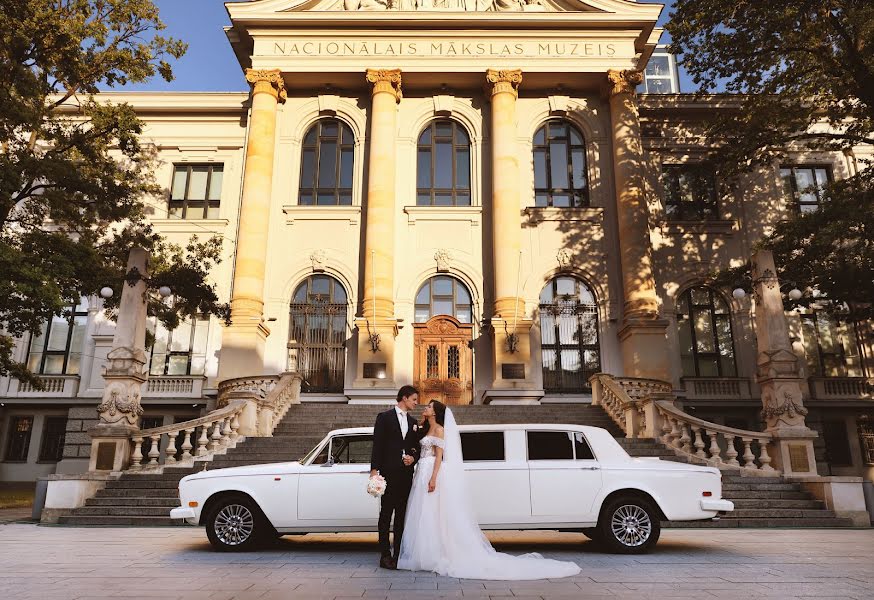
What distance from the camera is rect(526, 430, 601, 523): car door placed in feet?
26.7

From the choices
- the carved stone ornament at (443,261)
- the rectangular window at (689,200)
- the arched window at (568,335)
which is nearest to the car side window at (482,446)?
the arched window at (568,335)

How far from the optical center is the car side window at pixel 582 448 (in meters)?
8.41

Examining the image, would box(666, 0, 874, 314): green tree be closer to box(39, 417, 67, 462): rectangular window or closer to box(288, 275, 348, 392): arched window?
box(288, 275, 348, 392): arched window

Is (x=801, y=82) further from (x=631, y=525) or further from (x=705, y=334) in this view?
(x=631, y=525)

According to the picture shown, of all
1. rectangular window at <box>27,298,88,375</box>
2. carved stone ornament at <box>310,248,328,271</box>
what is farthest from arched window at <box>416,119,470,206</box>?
rectangular window at <box>27,298,88,375</box>

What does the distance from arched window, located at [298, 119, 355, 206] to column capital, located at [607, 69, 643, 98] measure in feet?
32.8

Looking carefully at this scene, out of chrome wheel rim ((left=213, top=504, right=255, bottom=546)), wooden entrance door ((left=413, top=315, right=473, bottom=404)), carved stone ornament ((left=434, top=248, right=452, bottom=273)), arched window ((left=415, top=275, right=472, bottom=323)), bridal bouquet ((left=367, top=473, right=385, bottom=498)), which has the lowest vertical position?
chrome wheel rim ((left=213, top=504, right=255, bottom=546))

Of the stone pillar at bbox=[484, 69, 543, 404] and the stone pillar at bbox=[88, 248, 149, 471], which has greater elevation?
the stone pillar at bbox=[484, 69, 543, 404]

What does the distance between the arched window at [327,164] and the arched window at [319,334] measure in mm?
3226

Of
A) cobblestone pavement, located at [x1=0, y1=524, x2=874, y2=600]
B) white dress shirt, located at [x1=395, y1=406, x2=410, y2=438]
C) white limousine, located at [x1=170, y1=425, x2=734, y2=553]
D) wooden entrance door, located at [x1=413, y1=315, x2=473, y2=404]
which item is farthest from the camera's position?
wooden entrance door, located at [x1=413, y1=315, x2=473, y2=404]

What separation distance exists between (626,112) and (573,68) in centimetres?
265

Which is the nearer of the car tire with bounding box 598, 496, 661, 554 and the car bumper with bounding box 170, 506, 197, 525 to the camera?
the car tire with bounding box 598, 496, 661, 554

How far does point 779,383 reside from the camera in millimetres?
14008

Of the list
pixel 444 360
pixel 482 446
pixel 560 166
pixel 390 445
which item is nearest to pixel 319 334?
pixel 444 360
